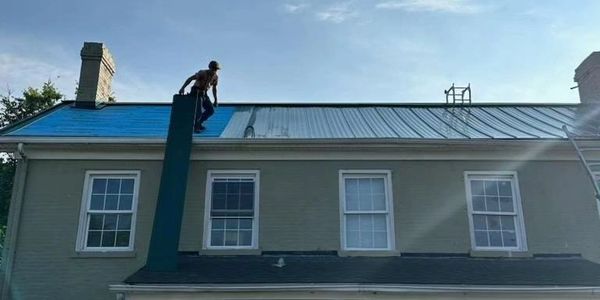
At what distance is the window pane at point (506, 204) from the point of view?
11453 millimetres

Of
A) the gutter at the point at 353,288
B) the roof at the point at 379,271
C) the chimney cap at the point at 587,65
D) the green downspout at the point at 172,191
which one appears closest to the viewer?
the gutter at the point at 353,288

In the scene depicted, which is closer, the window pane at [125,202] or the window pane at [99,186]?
the window pane at [125,202]

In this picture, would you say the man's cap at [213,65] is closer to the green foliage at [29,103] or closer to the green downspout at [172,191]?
the green downspout at [172,191]

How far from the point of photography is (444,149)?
1162 centimetres

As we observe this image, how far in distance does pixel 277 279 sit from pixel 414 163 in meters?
4.06

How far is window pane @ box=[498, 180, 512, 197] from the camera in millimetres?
11602

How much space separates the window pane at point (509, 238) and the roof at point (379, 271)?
42cm

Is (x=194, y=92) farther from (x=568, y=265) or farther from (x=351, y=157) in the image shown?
(x=568, y=265)

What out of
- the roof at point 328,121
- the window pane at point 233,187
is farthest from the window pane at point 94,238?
the window pane at point 233,187

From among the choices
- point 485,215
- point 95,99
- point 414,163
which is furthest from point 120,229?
point 485,215

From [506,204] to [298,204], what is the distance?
424cm

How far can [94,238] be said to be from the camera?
1102 cm

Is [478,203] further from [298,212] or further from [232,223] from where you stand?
[232,223]

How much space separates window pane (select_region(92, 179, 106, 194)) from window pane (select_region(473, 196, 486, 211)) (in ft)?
24.7
